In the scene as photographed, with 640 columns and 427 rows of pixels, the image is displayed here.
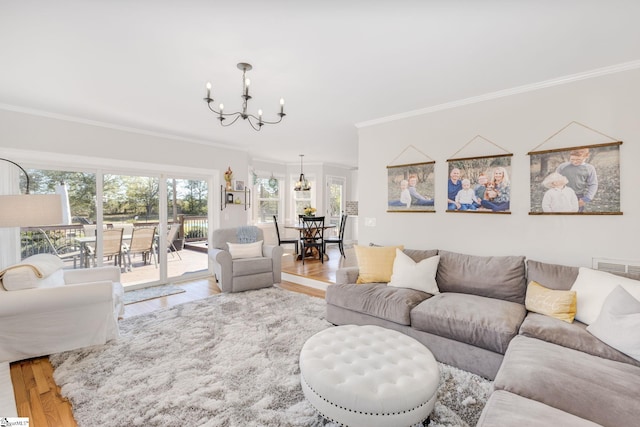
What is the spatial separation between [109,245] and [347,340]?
13.6 feet

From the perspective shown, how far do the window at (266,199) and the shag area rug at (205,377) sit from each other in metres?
4.24

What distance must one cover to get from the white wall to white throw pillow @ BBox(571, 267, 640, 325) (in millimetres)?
555

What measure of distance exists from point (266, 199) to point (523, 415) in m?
6.84

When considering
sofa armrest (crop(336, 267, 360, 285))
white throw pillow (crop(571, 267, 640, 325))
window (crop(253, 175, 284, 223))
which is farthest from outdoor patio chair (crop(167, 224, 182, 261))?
white throw pillow (crop(571, 267, 640, 325))

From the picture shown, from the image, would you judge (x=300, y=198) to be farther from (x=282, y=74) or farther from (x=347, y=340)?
(x=347, y=340)

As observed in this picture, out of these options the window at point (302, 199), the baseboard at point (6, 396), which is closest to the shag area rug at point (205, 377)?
the baseboard at point (6, 396)

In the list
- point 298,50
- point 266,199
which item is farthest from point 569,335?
point 266,199

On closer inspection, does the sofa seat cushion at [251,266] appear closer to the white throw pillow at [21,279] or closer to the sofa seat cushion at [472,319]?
the white throw pillow at [21,279]

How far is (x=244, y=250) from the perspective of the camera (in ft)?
15.3

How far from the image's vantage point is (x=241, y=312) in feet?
11.7

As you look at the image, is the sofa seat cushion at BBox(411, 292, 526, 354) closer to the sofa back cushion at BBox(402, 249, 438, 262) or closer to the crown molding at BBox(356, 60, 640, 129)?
the sofa back cushion at BBox(402, 249, 438, 262)

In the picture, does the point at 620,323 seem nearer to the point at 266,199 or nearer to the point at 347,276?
the point at 347,276

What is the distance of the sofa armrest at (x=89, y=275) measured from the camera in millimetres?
3139

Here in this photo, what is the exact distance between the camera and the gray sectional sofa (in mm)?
1320
